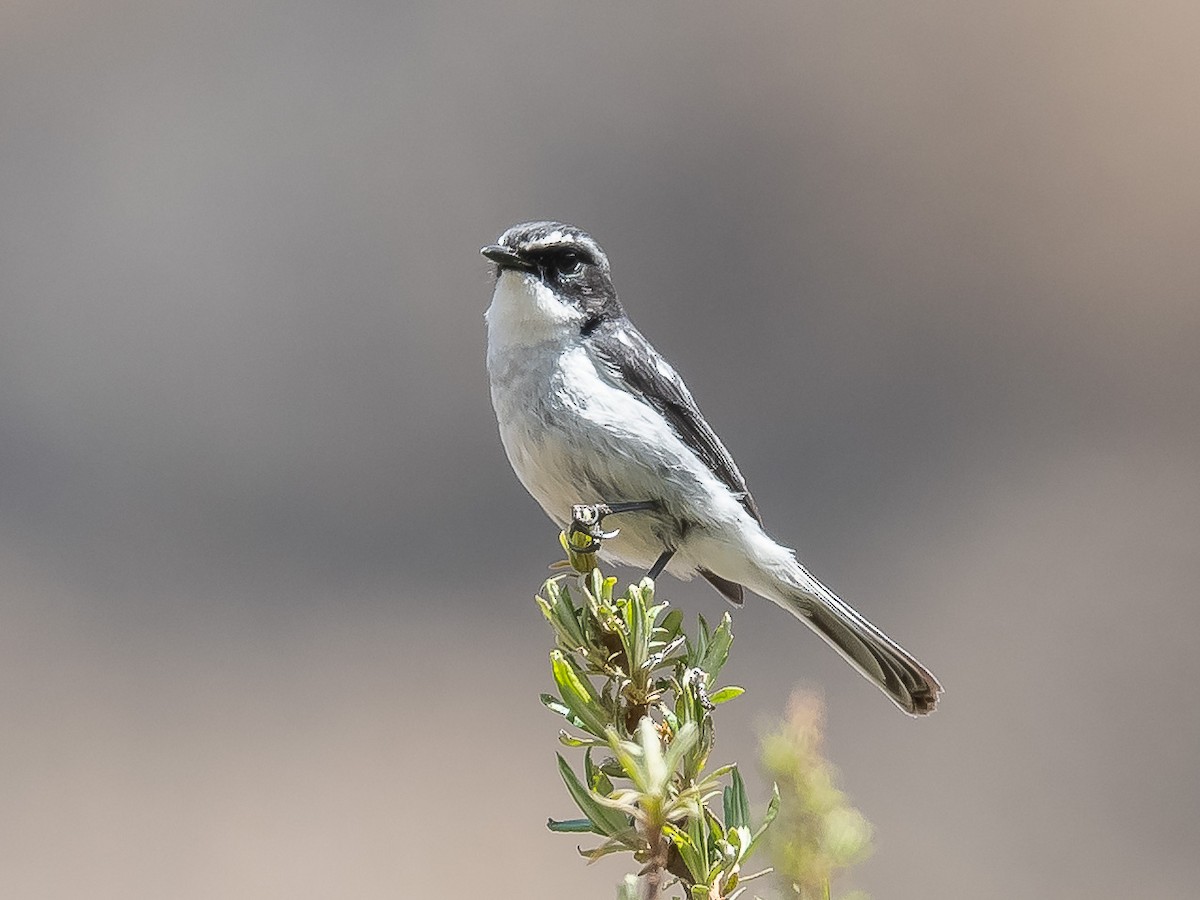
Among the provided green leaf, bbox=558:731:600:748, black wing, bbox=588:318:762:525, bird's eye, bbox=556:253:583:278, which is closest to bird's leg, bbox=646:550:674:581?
black wing, bbox=588:318:762:525

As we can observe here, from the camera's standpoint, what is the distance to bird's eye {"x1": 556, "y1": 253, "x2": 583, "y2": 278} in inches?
83.2

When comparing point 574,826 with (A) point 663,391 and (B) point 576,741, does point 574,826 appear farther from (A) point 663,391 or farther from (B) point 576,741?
(A) point 663,391

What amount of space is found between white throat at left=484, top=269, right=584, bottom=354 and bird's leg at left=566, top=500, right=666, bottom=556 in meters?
0.32

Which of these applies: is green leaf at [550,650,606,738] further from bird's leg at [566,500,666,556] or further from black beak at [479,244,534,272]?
black beak at [479,244,534,272]

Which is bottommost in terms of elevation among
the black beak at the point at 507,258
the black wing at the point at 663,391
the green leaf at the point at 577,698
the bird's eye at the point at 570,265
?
the green leaf at the point at 577,698

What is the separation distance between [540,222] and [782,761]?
1.53 meters

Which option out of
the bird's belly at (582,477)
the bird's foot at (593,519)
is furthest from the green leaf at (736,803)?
the bird's belly at (582,477)

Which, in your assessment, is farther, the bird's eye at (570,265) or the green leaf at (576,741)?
the bird's eye at (570,265)

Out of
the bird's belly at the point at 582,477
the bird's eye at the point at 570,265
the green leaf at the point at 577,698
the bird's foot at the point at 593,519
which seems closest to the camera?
the green leaf at the point at 577,698

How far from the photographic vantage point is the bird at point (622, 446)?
191 cm

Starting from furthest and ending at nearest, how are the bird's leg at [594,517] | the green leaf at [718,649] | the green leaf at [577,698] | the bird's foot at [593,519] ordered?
the bird's leg at [594,517]
the bird's foot at [593,519]
the green leaf at [718,649]
the green leaf at [577,698]

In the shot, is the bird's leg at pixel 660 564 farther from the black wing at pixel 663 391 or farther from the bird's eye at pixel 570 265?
the bird's eye at pixel 570 265

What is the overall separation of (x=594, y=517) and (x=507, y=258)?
0.62 m

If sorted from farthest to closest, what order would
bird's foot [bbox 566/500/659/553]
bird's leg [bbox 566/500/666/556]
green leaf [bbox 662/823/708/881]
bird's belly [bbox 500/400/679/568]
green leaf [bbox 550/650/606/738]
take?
bird's belly [bbox 500/400/679/568], bird's leg [bbox 566/500/666/556], bird's foot [bbox 566/500/659/553], green leaf [bbox 550/650/606/738], green leaf [bbox 662/823/708/881]
